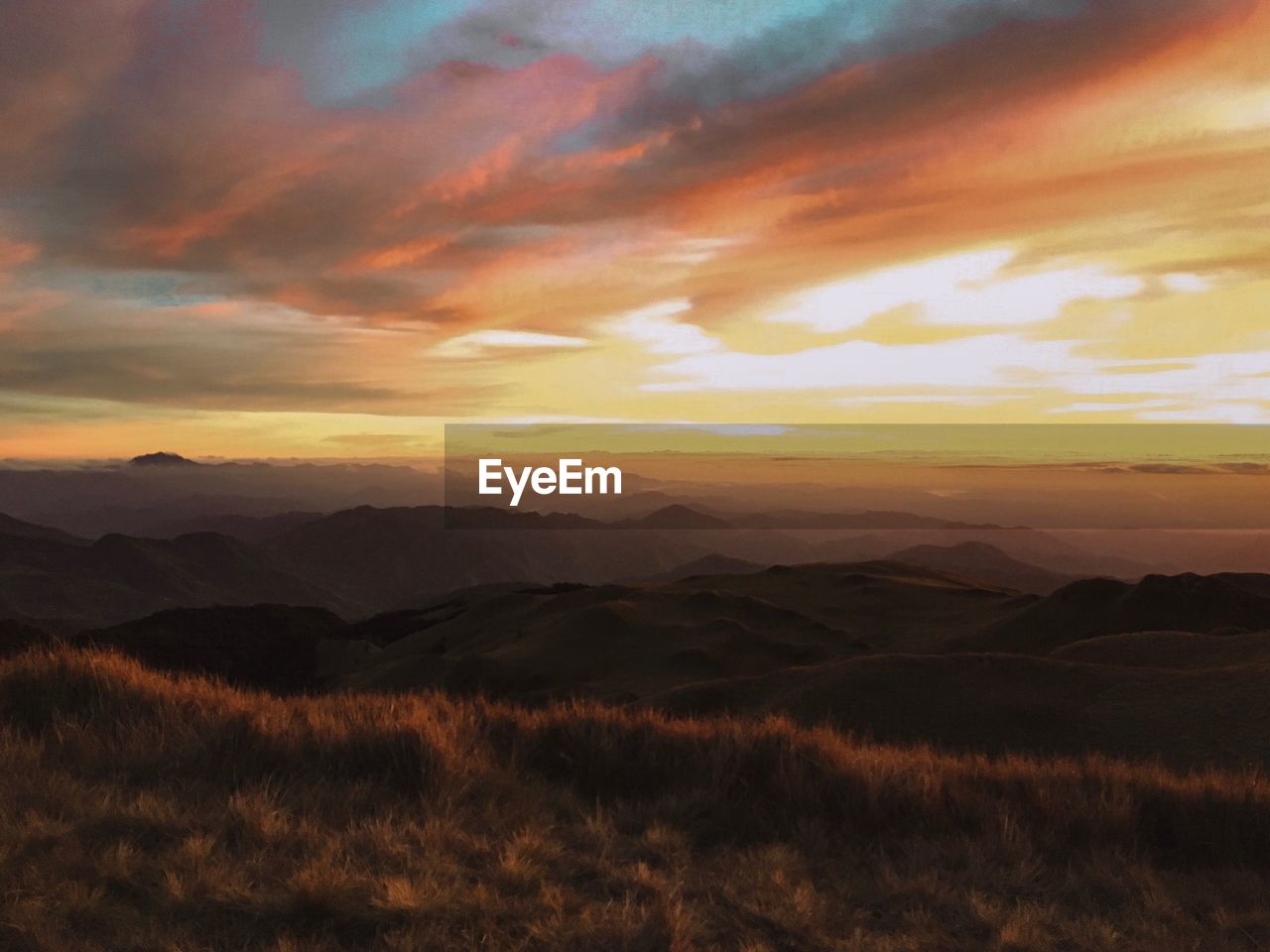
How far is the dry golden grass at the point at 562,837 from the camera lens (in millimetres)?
5562

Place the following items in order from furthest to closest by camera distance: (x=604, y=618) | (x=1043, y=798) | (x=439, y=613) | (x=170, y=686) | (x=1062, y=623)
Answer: (x=439, y=613) → (x=604, y=618) → (x=1062, y=623) → (x=170, y=686) → (x=1043, y=798)

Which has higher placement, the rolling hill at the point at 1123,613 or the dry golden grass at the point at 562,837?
the dry golden grass at the point at 562,837

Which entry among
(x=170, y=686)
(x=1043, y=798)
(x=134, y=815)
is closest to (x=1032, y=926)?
(x=1043, y=798)

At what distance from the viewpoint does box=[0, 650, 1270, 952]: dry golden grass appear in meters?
5.56

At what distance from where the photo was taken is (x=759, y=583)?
321 ft

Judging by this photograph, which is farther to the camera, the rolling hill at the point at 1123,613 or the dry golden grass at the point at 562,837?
the rolling hill at the point at 1123,613

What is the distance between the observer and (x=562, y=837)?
23.6 feet

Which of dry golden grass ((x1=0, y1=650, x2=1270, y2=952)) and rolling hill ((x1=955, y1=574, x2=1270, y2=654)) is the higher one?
dry golden grass ((x1=0, y1=650, x2=1270, y2=952))

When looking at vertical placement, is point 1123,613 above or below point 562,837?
below

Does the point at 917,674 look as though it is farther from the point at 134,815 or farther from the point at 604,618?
the point at 604,618

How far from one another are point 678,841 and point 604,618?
190 ft

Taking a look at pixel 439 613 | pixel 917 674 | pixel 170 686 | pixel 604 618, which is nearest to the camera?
pixel 170 686

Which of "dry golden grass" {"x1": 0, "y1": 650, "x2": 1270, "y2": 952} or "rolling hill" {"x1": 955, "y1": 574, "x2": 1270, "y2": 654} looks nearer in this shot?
"dry golden grass" {"x1": 0, "y1": 650, "x2": 1270, "y2": 952}

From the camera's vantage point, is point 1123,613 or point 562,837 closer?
point 562,837
